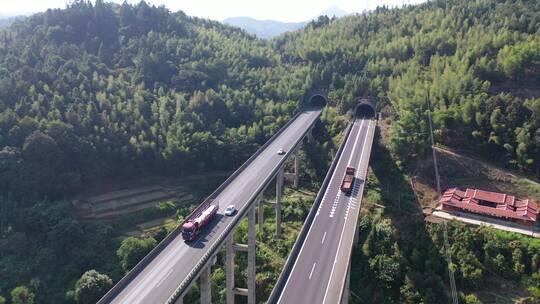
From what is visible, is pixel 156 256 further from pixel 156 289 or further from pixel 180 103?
pixel 180 103

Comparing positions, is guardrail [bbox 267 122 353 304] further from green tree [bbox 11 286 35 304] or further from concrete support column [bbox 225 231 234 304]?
green tree [bbox 11 286 35 304]

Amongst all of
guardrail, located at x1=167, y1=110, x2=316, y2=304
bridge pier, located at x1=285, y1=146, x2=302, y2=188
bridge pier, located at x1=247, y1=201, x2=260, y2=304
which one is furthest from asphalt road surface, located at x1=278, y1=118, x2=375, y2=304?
bridge pier, located at x1=285, y1=146, x2=302, y2=188

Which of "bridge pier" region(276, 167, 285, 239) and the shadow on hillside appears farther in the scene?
"bridge pier" region(276, 167, 285, 239)

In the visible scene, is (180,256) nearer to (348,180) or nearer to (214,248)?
(214,248)

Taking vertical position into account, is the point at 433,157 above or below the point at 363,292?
above

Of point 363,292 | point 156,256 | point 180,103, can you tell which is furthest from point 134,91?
point 363,292

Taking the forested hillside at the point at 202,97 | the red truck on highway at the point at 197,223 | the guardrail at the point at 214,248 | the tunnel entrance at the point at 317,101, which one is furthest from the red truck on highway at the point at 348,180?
the tunnel entrance at the point at 317,101

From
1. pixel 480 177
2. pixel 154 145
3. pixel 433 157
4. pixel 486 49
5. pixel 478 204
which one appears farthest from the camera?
pixel 486 49
